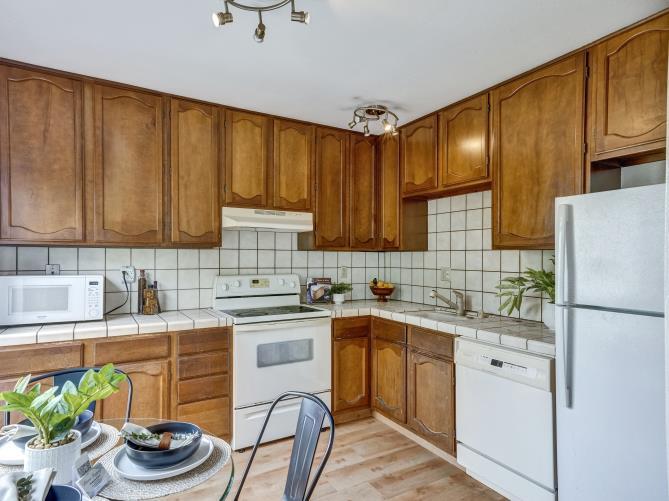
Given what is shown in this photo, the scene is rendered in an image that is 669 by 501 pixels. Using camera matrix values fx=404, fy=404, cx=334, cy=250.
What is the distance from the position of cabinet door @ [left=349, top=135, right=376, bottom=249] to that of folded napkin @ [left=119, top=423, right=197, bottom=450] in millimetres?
2346

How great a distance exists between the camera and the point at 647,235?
1.48m

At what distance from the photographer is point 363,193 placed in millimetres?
3436

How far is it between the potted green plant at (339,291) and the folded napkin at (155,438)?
2.24 metres

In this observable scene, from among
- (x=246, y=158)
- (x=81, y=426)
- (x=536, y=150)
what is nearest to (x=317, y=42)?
(x=246, y=158)

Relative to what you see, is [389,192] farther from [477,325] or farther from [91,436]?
[91,436]

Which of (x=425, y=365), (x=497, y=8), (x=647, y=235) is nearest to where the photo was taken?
(x=647, y=235)

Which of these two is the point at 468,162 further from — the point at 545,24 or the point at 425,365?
the point at 425,365

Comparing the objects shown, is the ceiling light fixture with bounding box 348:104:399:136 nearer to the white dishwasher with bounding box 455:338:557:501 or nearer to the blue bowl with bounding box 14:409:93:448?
the white dishwasher with bounding box 455:338:557:501

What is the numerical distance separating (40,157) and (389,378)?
2.61 m

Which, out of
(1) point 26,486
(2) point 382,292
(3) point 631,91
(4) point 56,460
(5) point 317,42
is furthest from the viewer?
(2) point 382,292

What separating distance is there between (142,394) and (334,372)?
1.30 m

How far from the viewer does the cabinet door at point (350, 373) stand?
119 inches

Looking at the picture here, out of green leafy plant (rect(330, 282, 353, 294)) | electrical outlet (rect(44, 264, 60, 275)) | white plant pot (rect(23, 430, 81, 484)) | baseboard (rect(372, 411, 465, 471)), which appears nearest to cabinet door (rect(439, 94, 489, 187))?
green leafy plant (rect(330, 282, 353, 294))

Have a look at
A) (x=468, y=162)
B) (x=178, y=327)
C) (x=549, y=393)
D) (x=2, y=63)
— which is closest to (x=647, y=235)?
(x=549, y=393)
